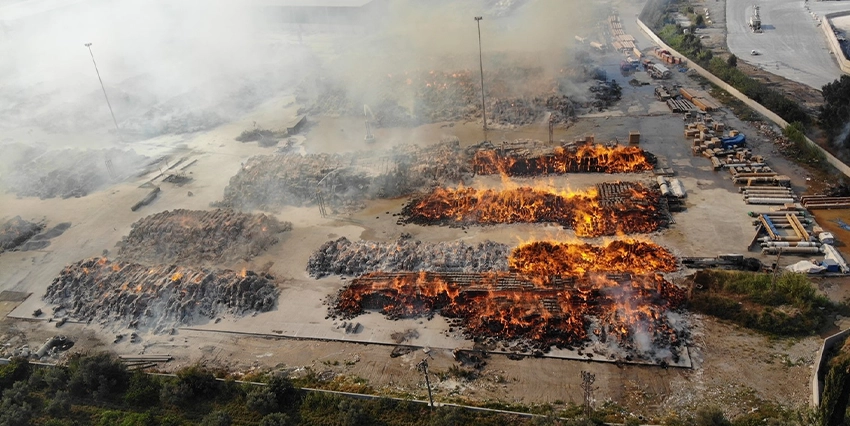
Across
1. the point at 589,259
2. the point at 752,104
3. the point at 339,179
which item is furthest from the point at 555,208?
the point at 752,104

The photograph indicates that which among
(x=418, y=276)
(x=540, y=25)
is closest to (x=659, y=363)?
(x=418, y=276)

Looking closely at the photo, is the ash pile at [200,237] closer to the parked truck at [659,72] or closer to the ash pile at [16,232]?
the ash pile at [16,232]

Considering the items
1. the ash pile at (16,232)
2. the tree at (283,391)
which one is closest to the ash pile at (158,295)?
the tree at (283,391)

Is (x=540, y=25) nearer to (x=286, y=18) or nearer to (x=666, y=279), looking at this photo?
(x=286, y=18)

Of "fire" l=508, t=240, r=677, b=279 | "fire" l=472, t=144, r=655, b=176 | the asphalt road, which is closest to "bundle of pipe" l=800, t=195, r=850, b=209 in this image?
"fire" l=472, t=144, r=655, b=176

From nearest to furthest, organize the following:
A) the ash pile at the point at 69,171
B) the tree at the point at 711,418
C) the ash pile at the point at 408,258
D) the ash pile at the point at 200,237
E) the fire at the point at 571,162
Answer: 1. the tree at the point at 711,418
2. the ash pile at the point at 408,258
3. the ash pile at the point at 200,237
4. the fire at the point at 571,162
5. the ash pile at the point at 69,171
